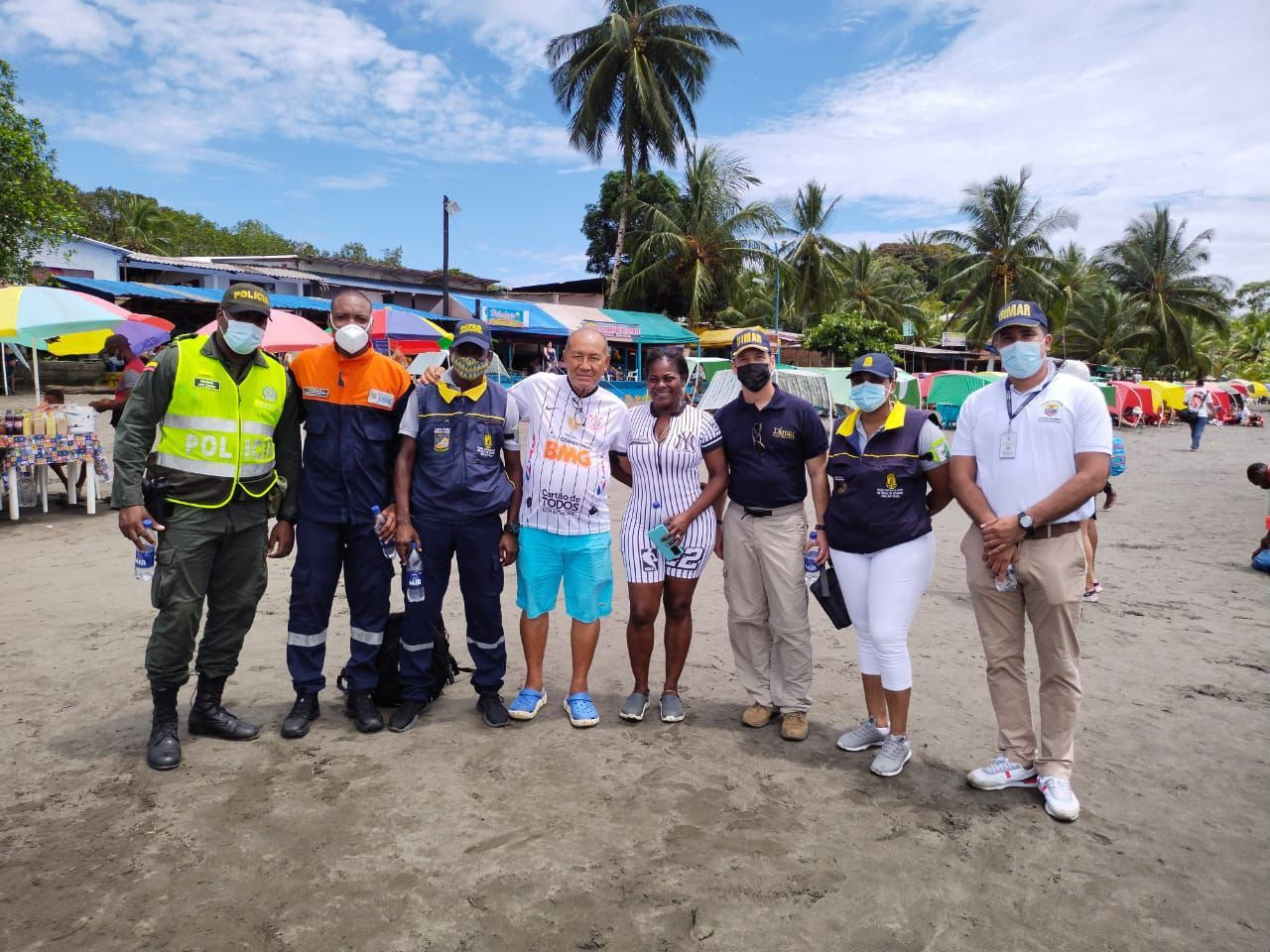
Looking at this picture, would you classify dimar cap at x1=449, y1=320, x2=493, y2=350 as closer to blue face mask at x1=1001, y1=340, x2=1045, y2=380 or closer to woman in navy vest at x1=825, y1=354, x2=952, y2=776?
woman in navy vest at x1=825, y1=354, x2=952, y2=776

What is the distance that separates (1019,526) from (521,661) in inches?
114

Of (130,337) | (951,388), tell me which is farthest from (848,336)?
(130,337)

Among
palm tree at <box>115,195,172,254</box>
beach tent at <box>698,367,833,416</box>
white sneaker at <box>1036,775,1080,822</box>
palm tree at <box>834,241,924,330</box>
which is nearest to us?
white sneaker at <box>1036,775,1080,822</box>

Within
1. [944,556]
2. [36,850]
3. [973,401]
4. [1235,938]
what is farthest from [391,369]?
[944,556]

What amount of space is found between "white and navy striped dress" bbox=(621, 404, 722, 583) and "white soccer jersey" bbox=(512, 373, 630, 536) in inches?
6.4

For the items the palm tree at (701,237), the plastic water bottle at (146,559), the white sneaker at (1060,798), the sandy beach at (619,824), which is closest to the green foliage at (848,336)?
the palm tree at (701,237)

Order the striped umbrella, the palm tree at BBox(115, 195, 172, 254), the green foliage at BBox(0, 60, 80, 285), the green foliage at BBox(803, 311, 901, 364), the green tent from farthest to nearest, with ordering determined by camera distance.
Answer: the palm tree at BBox(115, 195, 172, 254) → the green foliage at BBox(803, 311, 901, 364) → the green tent → the green foliage at BBox(0, 60, 80, 285) → the striped umbrella

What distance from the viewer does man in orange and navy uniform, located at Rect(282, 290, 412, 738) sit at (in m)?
3.73

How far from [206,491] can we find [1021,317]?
3482mm

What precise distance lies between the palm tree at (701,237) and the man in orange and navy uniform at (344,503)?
2903cm

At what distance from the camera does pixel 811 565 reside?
3869mm

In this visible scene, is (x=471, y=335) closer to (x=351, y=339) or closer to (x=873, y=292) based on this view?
(x=351, y=339)

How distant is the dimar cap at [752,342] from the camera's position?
394 centimetres

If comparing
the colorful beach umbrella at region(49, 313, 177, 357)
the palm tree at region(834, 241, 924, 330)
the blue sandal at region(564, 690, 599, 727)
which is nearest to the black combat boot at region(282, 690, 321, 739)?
the blue sandal at region(564, 690, 599, 727)
